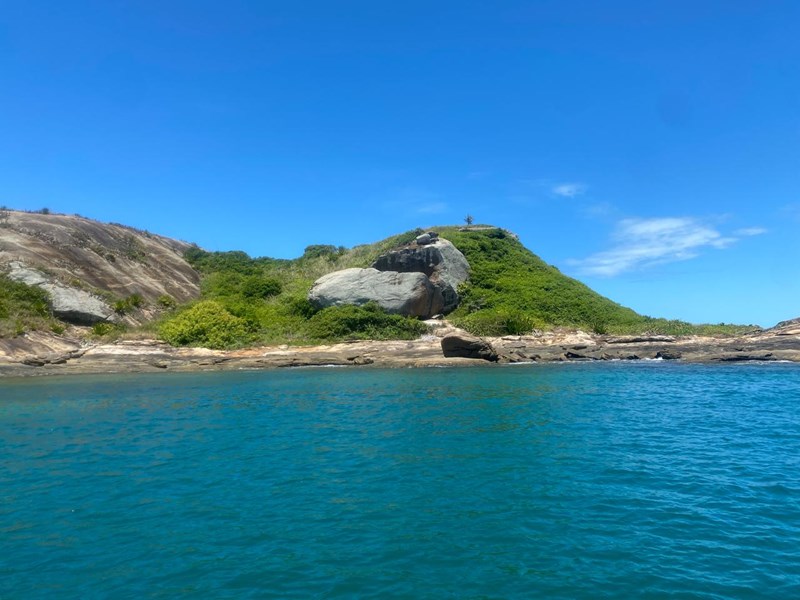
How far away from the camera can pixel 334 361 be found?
42.0 meters

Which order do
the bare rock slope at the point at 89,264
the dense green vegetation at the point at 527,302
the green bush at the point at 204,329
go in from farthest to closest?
the dense green vegetation at the point at 527,302, the bare rock slope at the point at 89,264, the green bush at the point at 204,329

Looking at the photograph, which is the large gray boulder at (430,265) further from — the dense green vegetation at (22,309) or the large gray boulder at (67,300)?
the dense green vegetation at (22,309)

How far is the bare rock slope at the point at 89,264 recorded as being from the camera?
1874 inches

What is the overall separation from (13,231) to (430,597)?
62204 mm

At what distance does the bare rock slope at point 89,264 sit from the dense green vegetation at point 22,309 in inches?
42.5

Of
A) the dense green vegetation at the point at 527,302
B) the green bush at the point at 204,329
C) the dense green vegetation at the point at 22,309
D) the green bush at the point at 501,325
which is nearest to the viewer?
the dense green vegetation at the point at 22,309

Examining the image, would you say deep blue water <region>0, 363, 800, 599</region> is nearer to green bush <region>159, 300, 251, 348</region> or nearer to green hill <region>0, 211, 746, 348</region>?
green bush <region>159, 300, 251, 348</region>

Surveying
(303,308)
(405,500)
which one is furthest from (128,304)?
(405,500)

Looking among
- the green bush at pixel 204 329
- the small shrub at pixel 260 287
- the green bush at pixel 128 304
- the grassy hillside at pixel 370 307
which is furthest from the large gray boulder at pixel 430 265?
the green bush at pixel 128 304

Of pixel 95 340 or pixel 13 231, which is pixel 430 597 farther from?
pixel 13 231

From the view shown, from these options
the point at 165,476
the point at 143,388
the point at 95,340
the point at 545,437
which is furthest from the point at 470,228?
the point at 165,476

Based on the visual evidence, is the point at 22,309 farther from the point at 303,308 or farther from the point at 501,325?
the point at 501,325

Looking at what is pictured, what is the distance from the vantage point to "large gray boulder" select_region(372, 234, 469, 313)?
60031 mm

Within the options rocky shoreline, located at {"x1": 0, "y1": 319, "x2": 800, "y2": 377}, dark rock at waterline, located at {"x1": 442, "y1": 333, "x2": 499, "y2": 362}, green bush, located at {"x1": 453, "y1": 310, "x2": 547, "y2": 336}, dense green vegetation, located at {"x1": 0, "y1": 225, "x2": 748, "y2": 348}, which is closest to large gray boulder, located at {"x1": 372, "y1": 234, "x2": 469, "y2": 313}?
dense green vegetation, located at {"x1": 0, "y1": 225, "x2": 748, "y2": 348}
